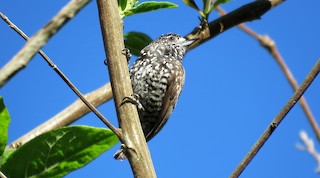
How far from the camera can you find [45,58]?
1.30 meters

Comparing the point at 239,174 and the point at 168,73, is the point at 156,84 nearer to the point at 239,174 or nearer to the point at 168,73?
the point at 168,73

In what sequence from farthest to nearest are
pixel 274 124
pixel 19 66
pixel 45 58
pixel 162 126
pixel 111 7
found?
pixel 162 126, pixel 111 7, pixel 274 124, pixel 45 58, pixel 19 66

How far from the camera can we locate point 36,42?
0.72 metres

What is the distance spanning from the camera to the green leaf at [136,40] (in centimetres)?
284

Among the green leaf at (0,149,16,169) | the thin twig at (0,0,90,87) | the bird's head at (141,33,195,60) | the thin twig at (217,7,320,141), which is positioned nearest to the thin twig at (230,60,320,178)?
the thin twig at (217,7,320,141)

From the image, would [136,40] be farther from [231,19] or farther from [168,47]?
[168,47]

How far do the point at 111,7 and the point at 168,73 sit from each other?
297 cm

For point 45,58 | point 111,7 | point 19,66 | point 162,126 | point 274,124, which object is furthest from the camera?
point 162,126

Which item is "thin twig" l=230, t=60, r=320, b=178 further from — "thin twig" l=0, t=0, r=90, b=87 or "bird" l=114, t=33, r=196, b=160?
"bird" l=114, t=33, r=196, b=160

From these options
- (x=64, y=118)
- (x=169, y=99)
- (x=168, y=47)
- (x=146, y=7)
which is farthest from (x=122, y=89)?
(x=168, y=47)

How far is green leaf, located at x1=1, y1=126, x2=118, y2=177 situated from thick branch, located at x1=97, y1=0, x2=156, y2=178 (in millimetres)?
87

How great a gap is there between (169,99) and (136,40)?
5.37ft

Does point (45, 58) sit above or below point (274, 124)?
above

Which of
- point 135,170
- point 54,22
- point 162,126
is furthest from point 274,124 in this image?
point 162,126
